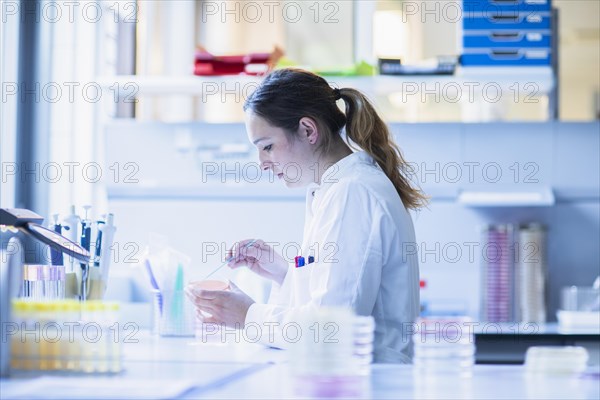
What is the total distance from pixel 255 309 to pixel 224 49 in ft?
9.75

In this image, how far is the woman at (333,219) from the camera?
2043 millimetres

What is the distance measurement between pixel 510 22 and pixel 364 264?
195 centimetres

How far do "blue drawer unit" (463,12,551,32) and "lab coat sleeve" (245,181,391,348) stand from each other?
1792 mm

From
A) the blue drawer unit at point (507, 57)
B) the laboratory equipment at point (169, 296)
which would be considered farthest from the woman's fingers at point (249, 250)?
the blue drawer unit at point (507, 57)

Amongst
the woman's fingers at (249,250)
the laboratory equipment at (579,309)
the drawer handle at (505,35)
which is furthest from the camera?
the drawer handle at (505,35)

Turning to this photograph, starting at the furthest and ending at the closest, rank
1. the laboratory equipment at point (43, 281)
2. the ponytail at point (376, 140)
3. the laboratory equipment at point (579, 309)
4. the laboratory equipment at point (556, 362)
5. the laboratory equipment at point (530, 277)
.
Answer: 1. the laboratory equipment at point (530, 277)
2. the laboratory equipment at point (579, 309)
3. the ponytail at point (376, 140)
4. the laboratory equipment at point (43, 281)
5. the laboratory equipment at point (556, 362)

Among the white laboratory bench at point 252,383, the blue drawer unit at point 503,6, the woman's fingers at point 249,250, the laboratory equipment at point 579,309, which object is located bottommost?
the laboratory equipment at point 579,309

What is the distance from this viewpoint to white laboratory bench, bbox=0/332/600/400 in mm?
1273

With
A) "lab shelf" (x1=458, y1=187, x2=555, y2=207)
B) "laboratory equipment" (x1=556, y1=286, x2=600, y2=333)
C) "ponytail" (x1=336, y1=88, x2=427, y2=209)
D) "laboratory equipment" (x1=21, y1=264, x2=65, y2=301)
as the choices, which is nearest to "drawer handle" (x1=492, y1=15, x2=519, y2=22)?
"lab shelf" (x1=458, y1=187, x2=555, y2=207)

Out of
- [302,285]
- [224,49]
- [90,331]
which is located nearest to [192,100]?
[224,49]

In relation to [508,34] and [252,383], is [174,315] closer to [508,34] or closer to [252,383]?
[252,383]

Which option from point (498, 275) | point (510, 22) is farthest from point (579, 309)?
point (510, 22)

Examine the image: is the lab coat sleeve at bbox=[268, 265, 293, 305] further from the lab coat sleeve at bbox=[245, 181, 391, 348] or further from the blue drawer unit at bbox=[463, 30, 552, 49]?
the blue drawer unit at bbox=[463, 30, 552, 49]

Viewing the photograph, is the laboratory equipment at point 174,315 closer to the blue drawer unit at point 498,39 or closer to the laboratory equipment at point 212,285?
the laboratory equipment at point 212,285
